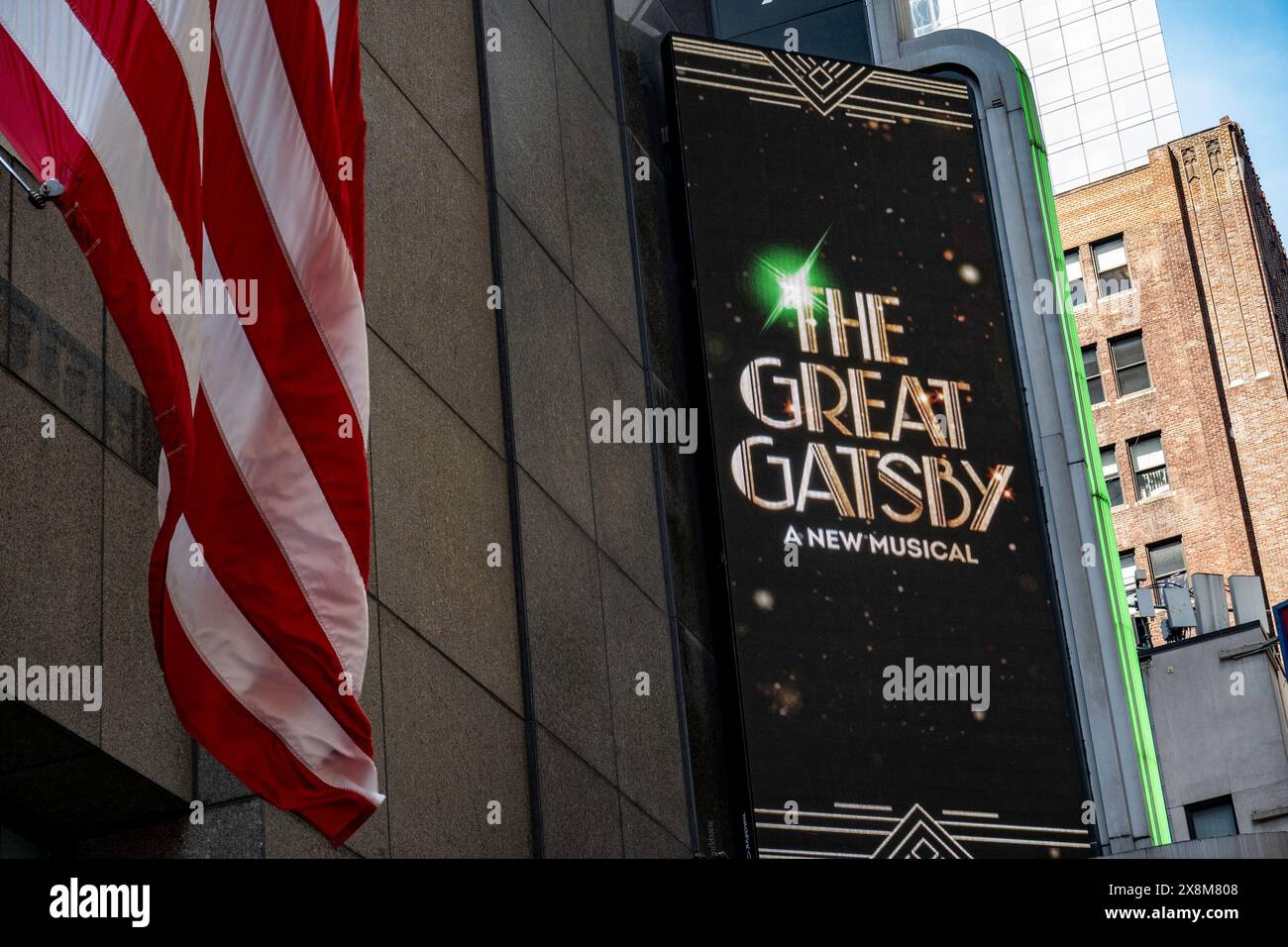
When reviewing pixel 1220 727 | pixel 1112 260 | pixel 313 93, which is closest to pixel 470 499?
pixel 313 93

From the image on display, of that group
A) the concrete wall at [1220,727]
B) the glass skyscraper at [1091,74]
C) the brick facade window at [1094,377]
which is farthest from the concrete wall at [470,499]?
the glass skyscraper at [1091,74]

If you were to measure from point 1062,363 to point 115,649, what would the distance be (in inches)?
603

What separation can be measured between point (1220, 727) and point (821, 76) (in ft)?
99.4

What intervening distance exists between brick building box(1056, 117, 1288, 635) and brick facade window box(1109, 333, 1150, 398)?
1.4 inches

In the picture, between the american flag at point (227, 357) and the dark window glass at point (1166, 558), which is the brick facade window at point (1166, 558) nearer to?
the dark window glass at point (1166, 558)

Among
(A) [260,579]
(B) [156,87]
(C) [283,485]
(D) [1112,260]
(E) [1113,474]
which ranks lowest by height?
(A) [260,579]

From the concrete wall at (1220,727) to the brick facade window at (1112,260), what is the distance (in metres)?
25.5

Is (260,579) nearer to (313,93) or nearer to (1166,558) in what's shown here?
(313,93)

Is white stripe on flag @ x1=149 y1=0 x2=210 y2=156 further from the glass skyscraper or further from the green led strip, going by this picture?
the glass skyscraper

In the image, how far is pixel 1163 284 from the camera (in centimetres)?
6744

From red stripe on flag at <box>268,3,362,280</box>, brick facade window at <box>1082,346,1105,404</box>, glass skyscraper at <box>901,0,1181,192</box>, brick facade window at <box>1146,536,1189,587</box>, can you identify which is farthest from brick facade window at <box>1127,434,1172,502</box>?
red stripe on flag at <box>268,3,362,280</box>

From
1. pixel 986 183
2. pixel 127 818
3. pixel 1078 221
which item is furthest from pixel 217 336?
pixel 1078 221

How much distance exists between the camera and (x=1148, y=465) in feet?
217

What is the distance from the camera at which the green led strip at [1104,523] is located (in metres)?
20.2
